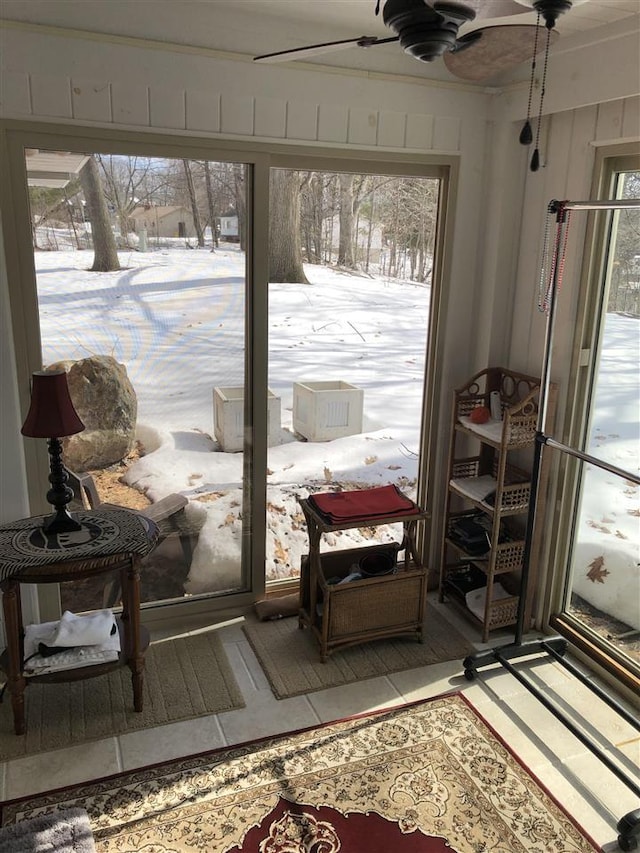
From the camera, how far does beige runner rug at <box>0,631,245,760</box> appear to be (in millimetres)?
2734

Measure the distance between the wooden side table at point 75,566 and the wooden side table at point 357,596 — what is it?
0.77 m

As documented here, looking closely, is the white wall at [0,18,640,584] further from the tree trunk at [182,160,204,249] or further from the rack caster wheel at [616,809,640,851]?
the rack caster wheel at [616,809,640,851]

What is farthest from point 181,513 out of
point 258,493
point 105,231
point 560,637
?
point 560,637

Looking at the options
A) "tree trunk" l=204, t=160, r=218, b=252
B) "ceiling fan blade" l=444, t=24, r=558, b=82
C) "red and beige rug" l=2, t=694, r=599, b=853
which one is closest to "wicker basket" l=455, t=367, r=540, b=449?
"red and beige rug" l=2, t=694, r=599, b=853

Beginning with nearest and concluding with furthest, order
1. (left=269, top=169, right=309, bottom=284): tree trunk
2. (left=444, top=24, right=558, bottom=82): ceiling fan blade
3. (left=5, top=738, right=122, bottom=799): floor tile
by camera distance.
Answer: (left=444, top=24, right=558, bottom=82): ceiling fan blade, (left=5, top=738, right=122, bottom=799): floor tile, (left=269, top=169, right=309, bottom=284): tree trunk

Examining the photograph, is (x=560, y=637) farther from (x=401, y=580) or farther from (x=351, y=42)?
(x=351, y=42)

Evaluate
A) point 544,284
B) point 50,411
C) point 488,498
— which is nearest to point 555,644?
point 488,498

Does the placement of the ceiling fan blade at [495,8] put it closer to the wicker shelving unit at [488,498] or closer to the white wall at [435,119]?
the white wall at [435,119]

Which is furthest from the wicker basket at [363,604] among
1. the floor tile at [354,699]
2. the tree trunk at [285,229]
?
the tree trunk at [285,229]

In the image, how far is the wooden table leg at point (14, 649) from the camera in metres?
2.56

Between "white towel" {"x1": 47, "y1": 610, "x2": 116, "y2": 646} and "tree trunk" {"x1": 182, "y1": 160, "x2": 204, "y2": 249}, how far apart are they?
1627 millimetres

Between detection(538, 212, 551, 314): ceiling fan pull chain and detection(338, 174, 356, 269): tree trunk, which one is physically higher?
detection(338, 174, 356, 269): tree trunk

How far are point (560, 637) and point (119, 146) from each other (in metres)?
2.84

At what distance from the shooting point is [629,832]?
2.29 m
